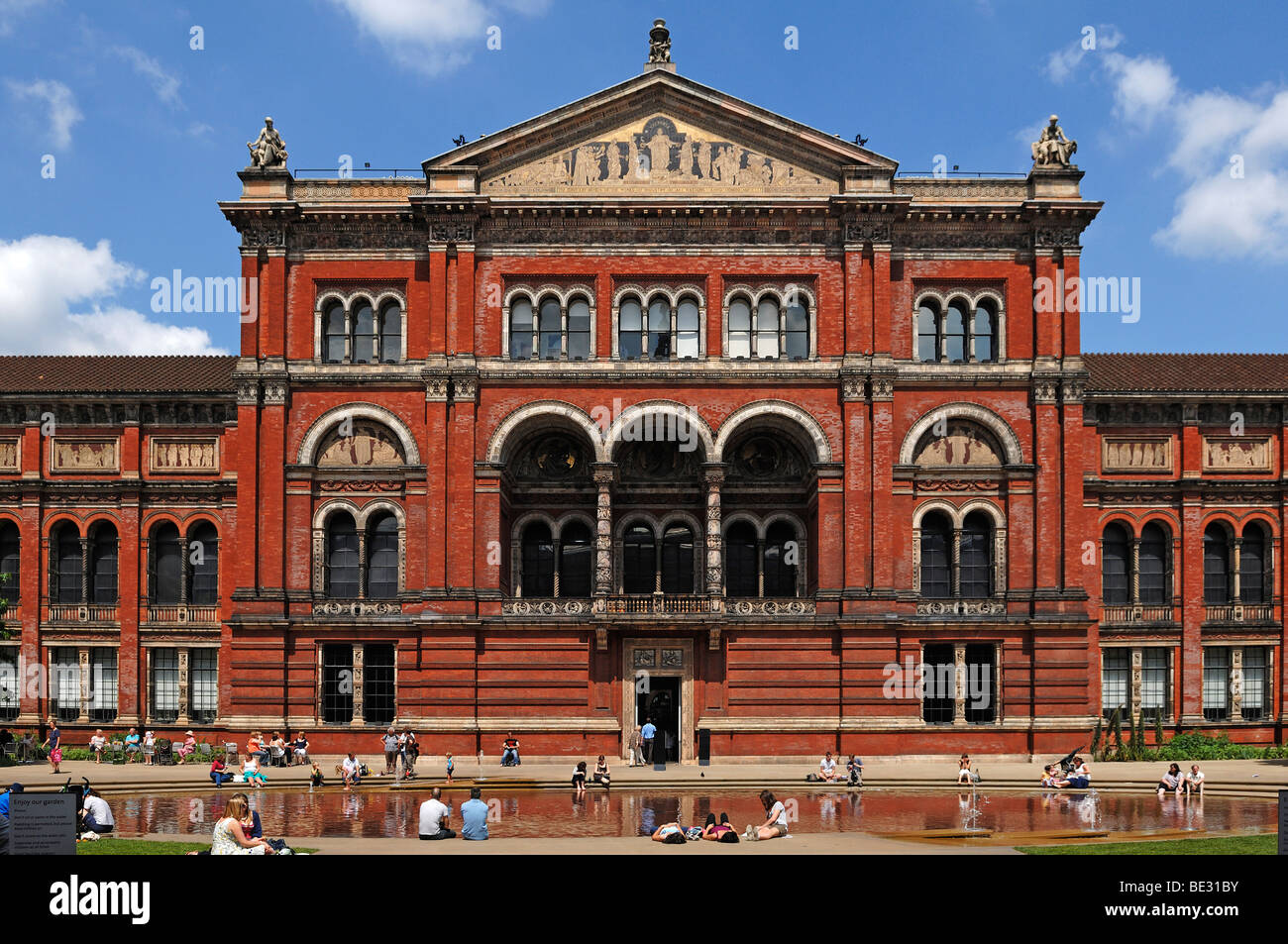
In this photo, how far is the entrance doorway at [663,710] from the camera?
151ft

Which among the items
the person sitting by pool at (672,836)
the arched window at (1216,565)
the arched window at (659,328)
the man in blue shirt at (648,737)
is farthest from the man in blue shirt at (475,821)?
the arched window at (1216,565)

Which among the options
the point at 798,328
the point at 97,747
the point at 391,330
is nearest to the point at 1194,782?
the point at 798,328

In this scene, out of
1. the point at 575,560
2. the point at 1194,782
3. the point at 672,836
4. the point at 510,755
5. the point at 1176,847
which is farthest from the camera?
the point at 575,560

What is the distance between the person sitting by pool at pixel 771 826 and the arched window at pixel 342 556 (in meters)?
25.7

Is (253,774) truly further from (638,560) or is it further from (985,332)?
(985,332)

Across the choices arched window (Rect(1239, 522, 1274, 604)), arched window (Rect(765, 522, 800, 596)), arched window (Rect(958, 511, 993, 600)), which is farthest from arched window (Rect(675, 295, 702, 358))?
arched window (Rect(1239, 522, 1274, 604))

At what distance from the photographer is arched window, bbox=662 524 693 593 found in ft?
162

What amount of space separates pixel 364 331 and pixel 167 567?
519 inches

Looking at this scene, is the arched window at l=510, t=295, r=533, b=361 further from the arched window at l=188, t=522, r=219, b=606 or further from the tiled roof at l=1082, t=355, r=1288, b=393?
the tiled roof at l=1082, t=355, r=1288, b=393

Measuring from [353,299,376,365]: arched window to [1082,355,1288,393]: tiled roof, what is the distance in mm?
27934

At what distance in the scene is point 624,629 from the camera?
150ft

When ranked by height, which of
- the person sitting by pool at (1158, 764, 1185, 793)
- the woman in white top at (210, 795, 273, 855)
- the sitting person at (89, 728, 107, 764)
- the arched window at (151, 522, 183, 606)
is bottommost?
the sitting person at (89, 728, 107, 764)

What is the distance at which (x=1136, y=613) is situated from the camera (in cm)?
5028
